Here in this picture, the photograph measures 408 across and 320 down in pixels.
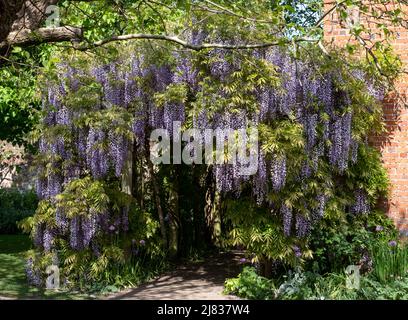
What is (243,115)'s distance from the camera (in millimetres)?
6645

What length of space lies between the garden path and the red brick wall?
229 cm

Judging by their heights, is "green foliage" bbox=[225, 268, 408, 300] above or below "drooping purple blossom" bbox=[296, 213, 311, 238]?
below

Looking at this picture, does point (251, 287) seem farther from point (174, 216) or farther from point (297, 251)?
point (174, 216)

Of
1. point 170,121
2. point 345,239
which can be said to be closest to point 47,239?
point 170,121

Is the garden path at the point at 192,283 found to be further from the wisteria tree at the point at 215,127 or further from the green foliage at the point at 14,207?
the green foliage at the point at 14,207

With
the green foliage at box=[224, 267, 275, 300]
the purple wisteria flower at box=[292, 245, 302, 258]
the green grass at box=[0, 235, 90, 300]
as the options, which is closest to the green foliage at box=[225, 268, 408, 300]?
the green foliage at box=[224, 267, 275, 300]

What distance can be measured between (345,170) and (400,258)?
128 centimetres

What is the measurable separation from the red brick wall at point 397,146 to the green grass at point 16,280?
3.91 m

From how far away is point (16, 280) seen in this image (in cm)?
767

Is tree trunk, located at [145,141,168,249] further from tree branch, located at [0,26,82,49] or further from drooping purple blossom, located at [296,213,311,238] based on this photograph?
tree branch, located at [0,26,82,49]

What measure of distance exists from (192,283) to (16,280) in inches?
89.2

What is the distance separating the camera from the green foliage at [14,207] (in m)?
13.4

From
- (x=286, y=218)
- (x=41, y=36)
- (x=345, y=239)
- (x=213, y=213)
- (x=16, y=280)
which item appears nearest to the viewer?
(x=41, y=36)

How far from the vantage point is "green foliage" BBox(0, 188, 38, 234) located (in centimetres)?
1341
